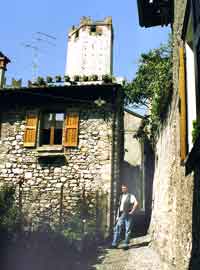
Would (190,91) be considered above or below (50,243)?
above

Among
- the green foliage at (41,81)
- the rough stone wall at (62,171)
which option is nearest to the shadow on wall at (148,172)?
the rough stone wall at (62,171)

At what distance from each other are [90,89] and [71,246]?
214 inches

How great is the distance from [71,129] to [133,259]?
539cm

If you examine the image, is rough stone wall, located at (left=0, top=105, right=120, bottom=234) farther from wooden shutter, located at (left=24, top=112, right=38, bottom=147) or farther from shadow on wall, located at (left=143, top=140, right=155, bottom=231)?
shadow on wall, located at (left=143, top=140, right=155, bottom=231)

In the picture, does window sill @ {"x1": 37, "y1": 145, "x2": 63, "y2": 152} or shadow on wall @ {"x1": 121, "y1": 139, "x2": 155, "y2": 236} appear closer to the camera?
window sill @ {"x1": 37, "y1": 145, "x2": 63, "y2": 152}

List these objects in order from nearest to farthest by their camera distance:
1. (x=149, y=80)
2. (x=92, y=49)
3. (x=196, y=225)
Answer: (x=196, y=225)
(x=149, y=80)
(x=92, y=49)

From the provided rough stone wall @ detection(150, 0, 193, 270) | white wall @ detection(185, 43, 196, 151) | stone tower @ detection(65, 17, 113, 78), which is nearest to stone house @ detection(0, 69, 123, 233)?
rough stone wall @ detection(150, 0, 193, 270)

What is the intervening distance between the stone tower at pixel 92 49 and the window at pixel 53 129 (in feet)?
41.7

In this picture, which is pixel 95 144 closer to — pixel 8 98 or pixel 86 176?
pixel 86 176

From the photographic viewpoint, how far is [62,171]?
11.9 m

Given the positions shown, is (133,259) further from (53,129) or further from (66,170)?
(53,129)

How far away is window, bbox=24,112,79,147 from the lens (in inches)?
476

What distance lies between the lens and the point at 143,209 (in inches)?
553

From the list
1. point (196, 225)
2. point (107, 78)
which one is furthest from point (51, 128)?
point (196, 225)
